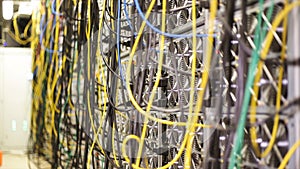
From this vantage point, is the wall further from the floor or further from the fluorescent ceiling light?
the fluorescent ceiling light

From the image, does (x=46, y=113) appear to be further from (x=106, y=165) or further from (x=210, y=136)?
(x=210, y=136)

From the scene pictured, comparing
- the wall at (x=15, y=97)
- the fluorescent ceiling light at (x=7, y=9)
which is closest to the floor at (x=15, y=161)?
the wall at (x=15, y=97)

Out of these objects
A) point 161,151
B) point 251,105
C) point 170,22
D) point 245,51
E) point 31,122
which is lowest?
point 31,122

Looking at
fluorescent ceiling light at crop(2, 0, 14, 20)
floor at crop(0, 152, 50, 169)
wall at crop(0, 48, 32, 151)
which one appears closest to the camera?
floor at crop(0, 152, 50, 169)

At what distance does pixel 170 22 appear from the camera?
192cm

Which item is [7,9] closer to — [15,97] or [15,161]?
[15,97]

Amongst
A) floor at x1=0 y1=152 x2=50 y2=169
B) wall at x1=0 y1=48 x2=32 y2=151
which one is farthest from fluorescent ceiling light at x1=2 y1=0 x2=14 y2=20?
floor at x1=0 y1=152 x2=50 y2=169

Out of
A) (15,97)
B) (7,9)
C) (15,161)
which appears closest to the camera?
(7,9)

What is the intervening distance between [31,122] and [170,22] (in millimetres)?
4012

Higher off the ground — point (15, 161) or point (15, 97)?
point (15, 97)

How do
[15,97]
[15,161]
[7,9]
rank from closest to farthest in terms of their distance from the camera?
[7,9]
[15,161]
[15,97]

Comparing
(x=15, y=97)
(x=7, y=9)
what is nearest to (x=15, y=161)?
(x=15, y=97)

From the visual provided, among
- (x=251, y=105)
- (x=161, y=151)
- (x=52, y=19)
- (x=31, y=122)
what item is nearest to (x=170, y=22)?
(x=161, y=151)

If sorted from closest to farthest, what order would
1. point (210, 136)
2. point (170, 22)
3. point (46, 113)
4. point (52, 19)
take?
point (210, 136) → point (170, 22) → point (52, 19) → point (46, 113)
